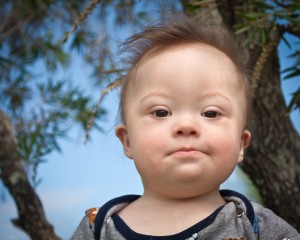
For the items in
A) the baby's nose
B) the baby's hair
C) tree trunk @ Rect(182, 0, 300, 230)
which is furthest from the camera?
tree trunk @ Rect(182, 0, 300, 230)

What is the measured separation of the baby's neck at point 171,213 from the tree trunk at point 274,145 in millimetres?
750

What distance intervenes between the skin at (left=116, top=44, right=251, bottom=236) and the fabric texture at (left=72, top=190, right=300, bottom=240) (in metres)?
0.02

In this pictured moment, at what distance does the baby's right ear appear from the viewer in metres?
1.10

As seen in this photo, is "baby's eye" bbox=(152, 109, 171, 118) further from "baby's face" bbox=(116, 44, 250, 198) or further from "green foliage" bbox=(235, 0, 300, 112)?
"green foliage" bbox=(235, 0, 300, 112)

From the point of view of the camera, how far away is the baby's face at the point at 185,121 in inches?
37.5

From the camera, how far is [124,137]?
112cm

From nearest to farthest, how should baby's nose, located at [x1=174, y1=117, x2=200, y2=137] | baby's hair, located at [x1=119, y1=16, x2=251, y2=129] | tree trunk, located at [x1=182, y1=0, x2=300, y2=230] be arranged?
1. baby's nose, located at [x1=174, y1=117, x2=200, y2=137]
2. baby's hair, located at [x1=119, y1=16, x2=251, y2=129]
3. tree trunk, located at [x1=182, y1=0, x2=300, y2=230]

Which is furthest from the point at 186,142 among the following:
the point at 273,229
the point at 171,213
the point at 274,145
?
the point at 274,145

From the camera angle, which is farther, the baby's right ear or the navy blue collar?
the baby's right ear

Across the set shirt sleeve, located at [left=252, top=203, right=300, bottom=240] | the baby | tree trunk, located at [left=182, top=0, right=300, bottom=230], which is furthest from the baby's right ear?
tree trunk, located at [left=182, top=0, right=300, bottom=230]

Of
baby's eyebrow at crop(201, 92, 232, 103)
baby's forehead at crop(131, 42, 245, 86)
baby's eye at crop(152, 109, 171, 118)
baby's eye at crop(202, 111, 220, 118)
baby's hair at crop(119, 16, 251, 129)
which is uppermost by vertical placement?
baby's hair at crop(119, 16, 251, 129)

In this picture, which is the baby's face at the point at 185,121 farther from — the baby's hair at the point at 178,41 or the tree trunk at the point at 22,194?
the tree trunk at the point at 22,194

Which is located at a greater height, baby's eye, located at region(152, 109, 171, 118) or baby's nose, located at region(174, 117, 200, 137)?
baby's eye, located at region(152, 109, 171, 118)

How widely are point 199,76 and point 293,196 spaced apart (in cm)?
92
